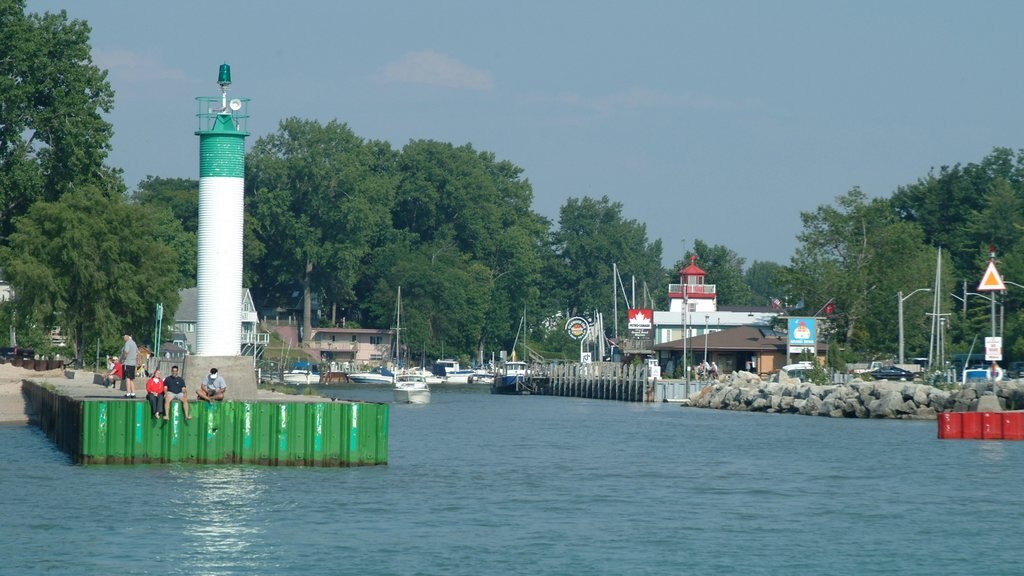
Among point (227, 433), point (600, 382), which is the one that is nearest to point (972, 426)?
point (227, 433)

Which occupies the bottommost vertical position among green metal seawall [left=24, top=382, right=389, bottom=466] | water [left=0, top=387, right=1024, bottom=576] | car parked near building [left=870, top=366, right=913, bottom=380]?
water [left=0, top=387, right=1024, bottom=576]

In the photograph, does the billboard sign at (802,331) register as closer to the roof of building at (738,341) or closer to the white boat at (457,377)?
the roof of building at (738,341)

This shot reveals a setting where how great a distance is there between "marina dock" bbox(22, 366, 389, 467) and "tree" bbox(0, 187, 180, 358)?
130ft

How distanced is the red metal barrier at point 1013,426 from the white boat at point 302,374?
78355mm

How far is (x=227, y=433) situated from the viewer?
1473 inches

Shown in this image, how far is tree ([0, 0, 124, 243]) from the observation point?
79562 millimetres

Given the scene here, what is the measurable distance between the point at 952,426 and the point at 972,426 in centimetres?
72

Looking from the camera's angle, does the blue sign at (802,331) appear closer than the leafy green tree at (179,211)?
Yes

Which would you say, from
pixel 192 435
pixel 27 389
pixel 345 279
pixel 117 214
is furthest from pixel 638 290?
pixel 192 435

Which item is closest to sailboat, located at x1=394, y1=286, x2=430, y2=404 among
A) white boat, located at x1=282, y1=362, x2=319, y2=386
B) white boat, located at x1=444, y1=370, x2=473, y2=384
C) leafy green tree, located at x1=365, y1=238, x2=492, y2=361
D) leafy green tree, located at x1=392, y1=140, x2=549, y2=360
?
white boat, located at x1=282, y1=362, x2=319, y2=386

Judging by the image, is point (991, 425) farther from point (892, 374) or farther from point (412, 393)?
point (412, 393)

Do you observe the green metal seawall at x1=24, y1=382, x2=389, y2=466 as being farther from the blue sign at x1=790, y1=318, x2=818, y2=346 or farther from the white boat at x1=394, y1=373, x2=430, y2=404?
the blue sign at x1=790, y1=318, x2=818, y2=346

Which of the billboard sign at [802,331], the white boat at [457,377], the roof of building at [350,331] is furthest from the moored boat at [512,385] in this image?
the roof of building at [350,331]

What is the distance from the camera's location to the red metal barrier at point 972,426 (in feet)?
184
